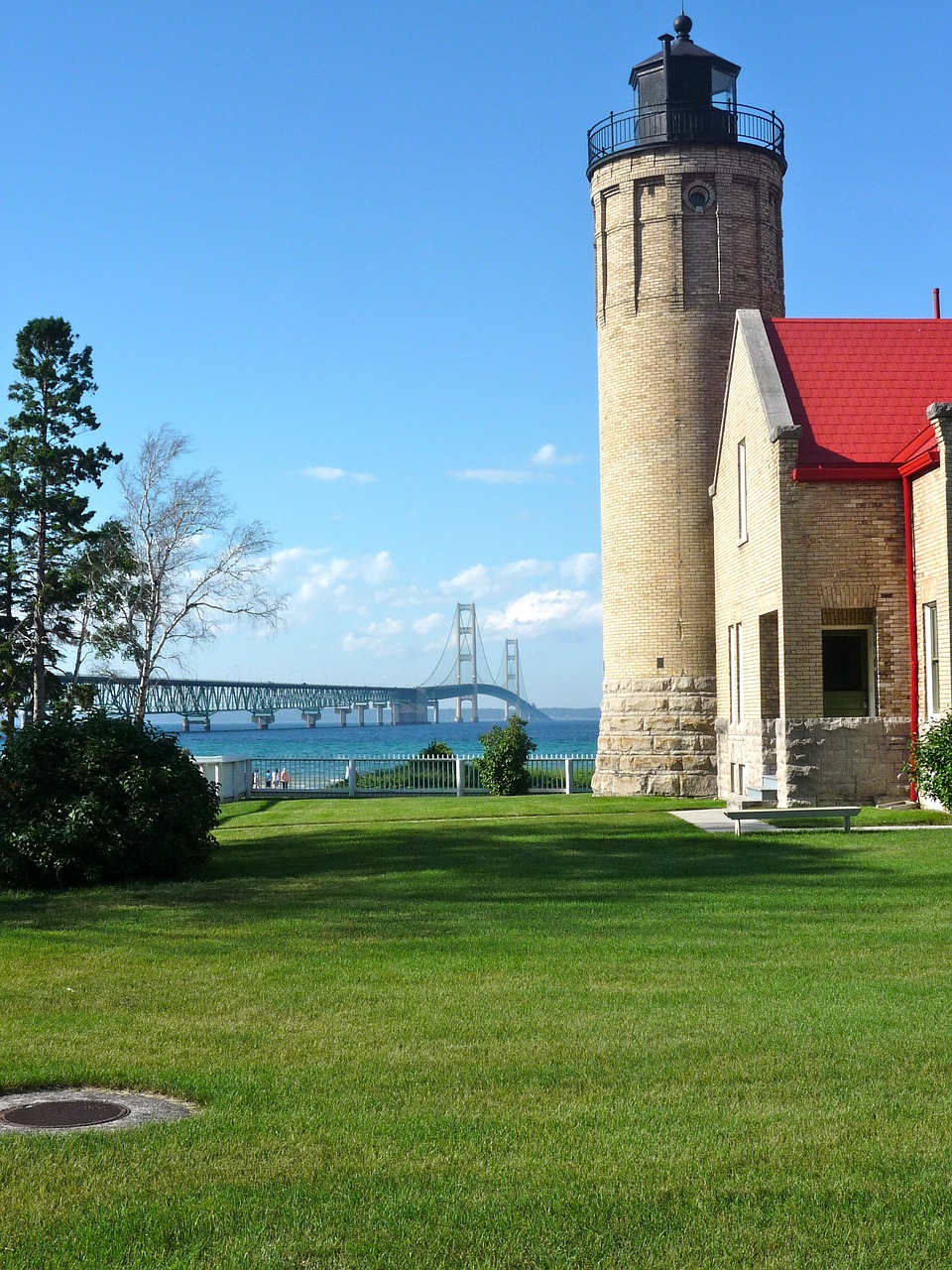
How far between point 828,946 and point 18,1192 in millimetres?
6648

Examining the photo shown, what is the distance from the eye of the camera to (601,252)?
29906mm


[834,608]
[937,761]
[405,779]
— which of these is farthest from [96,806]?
[405,779]

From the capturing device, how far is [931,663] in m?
20.3

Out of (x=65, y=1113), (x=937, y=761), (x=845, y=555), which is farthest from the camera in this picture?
(x=845, y=555)

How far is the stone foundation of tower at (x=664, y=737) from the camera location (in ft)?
92.4

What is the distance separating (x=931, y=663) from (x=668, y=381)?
10.7m

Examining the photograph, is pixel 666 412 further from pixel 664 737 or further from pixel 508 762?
pixel 508 762

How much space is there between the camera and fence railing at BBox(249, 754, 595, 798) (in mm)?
34406

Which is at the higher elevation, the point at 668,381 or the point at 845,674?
the point at 668,381

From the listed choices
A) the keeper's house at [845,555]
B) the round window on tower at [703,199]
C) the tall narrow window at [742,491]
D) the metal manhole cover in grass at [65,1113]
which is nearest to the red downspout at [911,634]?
the keeper's house at [845,555]

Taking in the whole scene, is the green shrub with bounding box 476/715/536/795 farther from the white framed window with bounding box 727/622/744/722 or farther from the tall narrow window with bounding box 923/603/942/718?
the tall narrow window with bounding box 923/603/942/718

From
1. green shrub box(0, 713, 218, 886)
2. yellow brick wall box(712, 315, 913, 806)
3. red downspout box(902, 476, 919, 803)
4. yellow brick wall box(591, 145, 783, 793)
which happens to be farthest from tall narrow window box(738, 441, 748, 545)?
green shrub box(0, 713, 218, 886)

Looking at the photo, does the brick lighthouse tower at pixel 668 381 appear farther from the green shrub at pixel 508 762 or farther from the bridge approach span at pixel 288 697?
the bridge approach span at pixel 288 697

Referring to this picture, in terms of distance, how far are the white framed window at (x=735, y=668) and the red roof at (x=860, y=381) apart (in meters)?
4.75
